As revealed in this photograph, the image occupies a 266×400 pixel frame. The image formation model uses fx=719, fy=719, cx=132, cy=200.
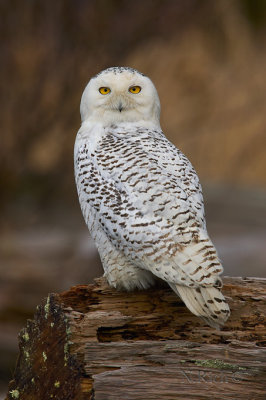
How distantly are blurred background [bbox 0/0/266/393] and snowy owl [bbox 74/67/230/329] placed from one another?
3528 mm

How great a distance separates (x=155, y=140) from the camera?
3555 mm

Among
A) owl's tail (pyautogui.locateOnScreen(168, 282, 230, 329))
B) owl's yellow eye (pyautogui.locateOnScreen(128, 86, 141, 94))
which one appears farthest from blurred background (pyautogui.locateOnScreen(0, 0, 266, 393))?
owl's tail (pyautogui.locateOnScreen(168, 282, 230, 329))

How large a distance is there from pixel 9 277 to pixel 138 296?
489 cm

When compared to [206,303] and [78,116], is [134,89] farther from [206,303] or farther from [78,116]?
[78,116]

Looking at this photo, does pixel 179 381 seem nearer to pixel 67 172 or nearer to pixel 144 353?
pixel 144 353

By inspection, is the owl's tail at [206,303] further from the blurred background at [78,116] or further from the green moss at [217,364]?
the blurred background at [78,116]

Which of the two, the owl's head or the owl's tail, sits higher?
the owl's head

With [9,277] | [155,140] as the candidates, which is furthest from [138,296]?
[9,277]

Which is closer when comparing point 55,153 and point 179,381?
point 179,381

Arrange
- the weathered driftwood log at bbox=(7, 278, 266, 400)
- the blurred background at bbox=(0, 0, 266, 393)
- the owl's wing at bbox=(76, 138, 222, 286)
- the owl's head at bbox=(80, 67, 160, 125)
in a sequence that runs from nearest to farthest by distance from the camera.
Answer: the weathered driftwood log at bbox=(7, 278, 266, 400) → the owl's wing at bbox=(76, 138, 222, 286) → the owl's head at bbox=(80, 67, 160, 125) → the blurred background at bbox=(0, 0, 266, 393)

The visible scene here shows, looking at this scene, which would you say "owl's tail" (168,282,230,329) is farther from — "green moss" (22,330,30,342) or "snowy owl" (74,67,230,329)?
"green moss" (22,330,30,342)

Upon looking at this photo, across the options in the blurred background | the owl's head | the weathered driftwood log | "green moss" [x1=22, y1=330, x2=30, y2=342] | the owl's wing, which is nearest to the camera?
the weathered driftwood log

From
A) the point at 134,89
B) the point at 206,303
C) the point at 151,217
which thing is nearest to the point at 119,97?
the point at 134,89

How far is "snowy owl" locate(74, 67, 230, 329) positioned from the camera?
9.69 ft
